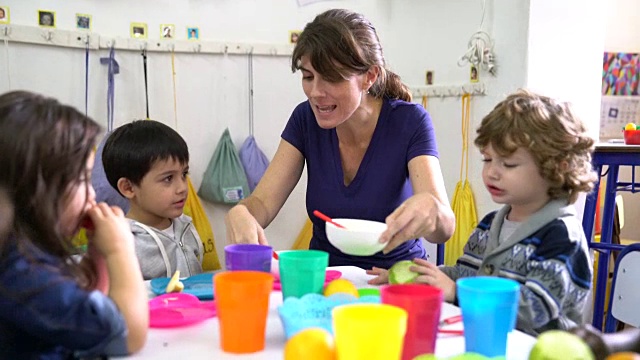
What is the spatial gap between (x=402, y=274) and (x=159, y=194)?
3.02ft

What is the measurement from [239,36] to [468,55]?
105 cm

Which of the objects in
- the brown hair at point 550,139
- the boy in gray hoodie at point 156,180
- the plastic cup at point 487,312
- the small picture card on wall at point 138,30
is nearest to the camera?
the plastic cup at point 487,312

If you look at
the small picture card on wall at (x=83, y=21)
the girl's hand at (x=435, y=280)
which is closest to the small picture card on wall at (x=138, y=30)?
the small picture card on wall at (x=83, y=21)

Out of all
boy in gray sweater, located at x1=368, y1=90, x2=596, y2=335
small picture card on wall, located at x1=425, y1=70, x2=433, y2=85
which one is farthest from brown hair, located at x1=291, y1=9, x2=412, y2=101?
small picture card on wall, located at x1=425, y1=70, x2=433, y2=85

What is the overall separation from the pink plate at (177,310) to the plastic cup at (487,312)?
1.41 feet

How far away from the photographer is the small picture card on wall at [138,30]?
2.48 m

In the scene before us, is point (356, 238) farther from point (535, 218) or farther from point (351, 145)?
point (351, 145)

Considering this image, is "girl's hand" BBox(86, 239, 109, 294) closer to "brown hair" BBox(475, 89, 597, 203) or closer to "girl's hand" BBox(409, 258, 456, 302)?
"girl's hand" BBox(409, 258, 456, 302)

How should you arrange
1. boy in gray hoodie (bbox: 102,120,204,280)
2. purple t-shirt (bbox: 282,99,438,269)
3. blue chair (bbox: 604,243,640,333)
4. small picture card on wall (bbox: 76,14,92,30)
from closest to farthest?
blue chair (bbox: 604,243,640,333) < purple t-shirt (bbox: 282,99,438,269) < boy in gray hoodie (bbox: 102,120,204,280) < small picture card on wall (bbox: 76,14,92,30)

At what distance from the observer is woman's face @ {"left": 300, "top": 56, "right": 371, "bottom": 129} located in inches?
59.6

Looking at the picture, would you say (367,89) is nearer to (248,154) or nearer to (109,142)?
(109,142)

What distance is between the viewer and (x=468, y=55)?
8.62 feet

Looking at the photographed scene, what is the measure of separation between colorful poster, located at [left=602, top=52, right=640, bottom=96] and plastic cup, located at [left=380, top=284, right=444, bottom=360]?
3759 mm

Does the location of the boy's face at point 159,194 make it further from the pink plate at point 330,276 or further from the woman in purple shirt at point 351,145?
the pink plate at point 330,276
